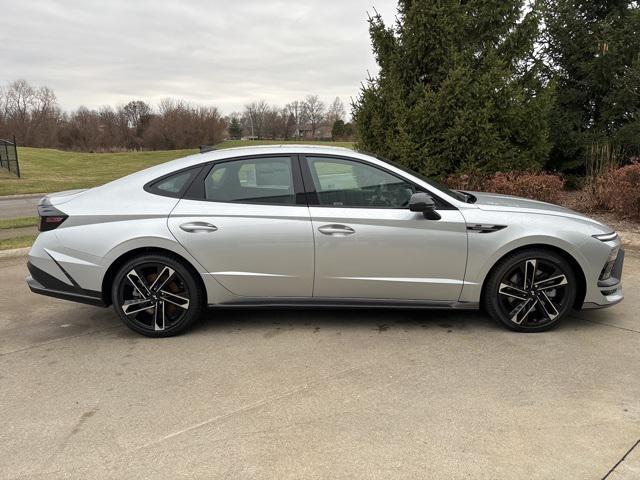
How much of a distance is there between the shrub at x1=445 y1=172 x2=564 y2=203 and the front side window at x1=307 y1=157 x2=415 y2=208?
4.75 meters

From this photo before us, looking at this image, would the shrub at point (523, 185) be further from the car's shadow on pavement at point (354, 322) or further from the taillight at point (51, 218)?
the taillight at point (51, 218)

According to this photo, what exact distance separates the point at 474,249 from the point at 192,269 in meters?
2.30

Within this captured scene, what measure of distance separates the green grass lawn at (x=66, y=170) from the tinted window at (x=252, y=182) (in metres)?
15.7

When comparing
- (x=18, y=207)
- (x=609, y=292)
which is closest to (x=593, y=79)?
(x=609, y=292)

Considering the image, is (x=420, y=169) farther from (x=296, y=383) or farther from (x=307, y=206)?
(x=296, y=383)

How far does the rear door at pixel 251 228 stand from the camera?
391cm

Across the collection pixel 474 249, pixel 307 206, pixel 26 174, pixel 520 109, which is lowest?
pixel 26 174

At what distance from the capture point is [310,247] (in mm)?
3902

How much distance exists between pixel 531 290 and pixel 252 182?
2.45 m

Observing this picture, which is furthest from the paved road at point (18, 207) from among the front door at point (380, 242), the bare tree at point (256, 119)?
the bare tree at point (256, 119)

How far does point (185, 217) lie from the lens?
13.0ft

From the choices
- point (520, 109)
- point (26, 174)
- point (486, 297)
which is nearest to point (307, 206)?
point (486, 297)

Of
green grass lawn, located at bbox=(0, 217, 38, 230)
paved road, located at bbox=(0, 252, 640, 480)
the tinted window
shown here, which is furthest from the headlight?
green grass lawn, located at bbox=(0, 217, 38, 230)

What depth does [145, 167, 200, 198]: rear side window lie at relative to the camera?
4066 millimetres
